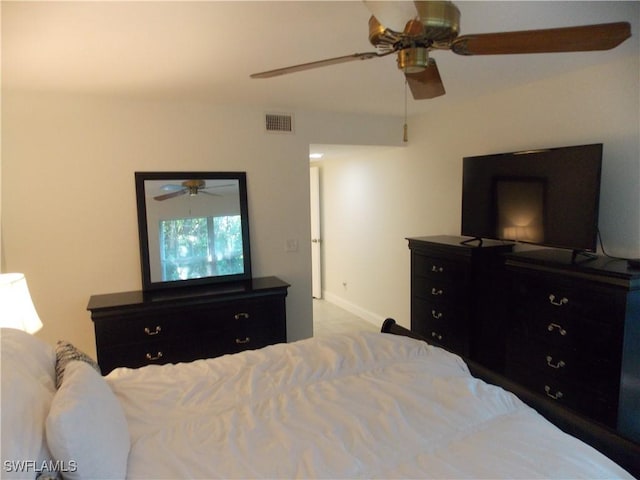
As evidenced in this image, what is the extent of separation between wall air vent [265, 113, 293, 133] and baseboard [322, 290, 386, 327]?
2515 mm

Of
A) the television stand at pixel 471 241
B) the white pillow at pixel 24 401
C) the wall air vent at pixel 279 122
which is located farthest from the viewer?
the wall air vent at pixel 279 122

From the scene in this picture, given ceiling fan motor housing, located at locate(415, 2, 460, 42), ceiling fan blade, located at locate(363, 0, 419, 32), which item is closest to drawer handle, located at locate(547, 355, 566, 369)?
ceiling fan motor housing, located at locate(415, 2, 460, 42)

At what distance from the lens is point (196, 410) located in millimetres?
1450

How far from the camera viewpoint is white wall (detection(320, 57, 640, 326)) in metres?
2.35

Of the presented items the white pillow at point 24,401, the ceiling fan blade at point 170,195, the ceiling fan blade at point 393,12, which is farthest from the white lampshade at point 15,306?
the ceiling fan blade at point 393,12

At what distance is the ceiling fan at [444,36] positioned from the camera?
1.16 m

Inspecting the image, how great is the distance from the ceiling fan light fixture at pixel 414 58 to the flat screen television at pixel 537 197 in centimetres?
149

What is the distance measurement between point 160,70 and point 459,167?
2536 mm

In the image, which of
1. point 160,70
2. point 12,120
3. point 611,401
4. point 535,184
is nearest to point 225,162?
point 160,70

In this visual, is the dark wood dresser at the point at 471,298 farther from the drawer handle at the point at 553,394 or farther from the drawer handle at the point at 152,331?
the drawer handle at the point at 152,331

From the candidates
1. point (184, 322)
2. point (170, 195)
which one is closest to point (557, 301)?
point (184, 322)

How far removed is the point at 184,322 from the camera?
2.81m

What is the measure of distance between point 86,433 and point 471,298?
2551 millimetres

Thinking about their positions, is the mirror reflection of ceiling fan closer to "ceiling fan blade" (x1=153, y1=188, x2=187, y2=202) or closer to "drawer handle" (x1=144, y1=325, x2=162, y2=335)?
"ceiling fan blade" (x1=153, y1=188, x2=187, y2=202)
